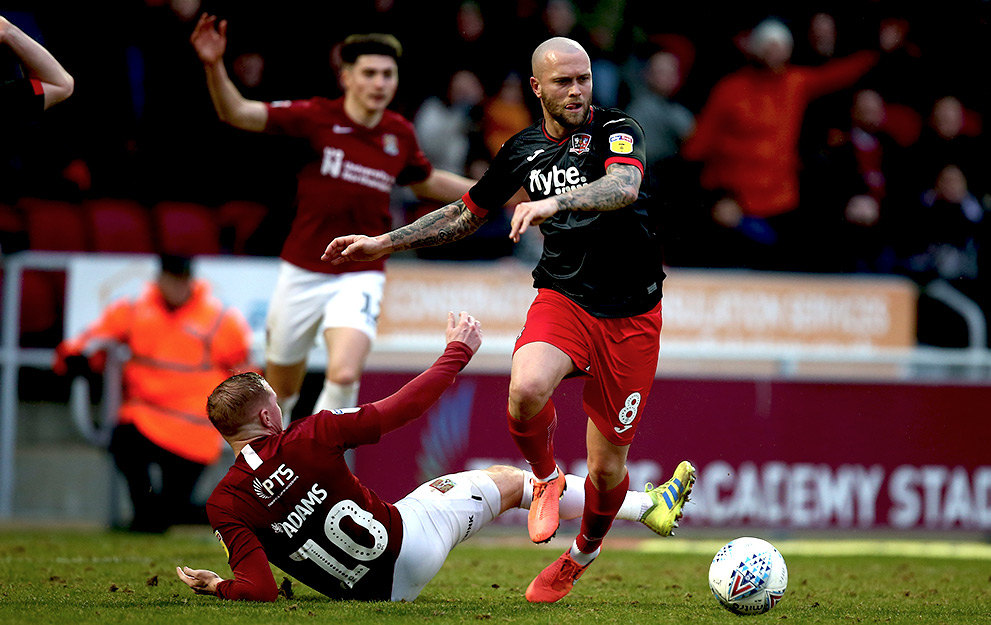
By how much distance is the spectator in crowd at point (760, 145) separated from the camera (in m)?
12.9

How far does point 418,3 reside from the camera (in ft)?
45.2

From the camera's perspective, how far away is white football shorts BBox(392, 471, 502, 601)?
5.49 metres

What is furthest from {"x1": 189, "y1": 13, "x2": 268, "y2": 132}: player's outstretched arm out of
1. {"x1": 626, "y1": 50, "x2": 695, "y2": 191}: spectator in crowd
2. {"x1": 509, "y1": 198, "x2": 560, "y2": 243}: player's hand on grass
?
{"x1": 626, "y1": 50, "x2": 695, "y2": 191}: spectator in crowd

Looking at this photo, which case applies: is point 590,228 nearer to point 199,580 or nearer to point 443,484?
point 443,484

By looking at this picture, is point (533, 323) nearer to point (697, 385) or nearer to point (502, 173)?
point (502, 173)

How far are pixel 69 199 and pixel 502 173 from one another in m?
6.69

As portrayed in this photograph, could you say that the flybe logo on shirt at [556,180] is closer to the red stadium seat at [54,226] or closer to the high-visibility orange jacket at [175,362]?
the high-visibility orange jacket at [175,362]

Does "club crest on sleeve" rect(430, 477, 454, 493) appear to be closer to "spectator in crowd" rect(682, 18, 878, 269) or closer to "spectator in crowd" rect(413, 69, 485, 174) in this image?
"spectator in crowd" rect(413, 69, 485, 174)

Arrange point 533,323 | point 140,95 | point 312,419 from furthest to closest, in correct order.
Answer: point 140,95 → point 533,323 → point 312,419

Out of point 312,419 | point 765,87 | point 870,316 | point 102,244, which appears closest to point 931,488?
point 870,316

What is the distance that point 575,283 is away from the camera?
592 centimetres

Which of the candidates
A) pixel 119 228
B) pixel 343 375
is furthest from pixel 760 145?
pixel 343 375

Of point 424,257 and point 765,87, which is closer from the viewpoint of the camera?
point 424,257

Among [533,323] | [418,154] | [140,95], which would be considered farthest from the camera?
[140,95]
